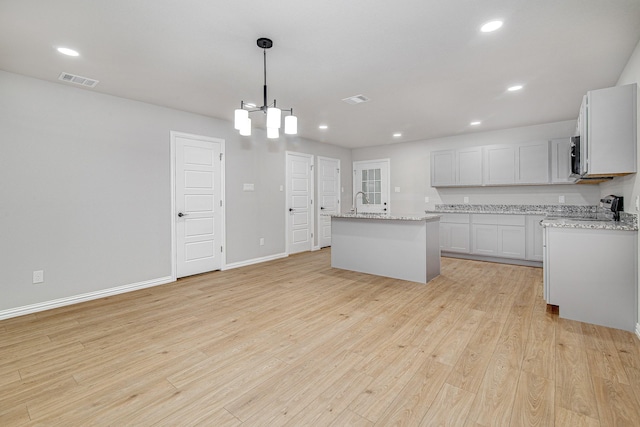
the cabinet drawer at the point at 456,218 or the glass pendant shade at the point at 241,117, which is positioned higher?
the glass pendant shade at the point at 241,117

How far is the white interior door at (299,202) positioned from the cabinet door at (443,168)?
8.62 ft

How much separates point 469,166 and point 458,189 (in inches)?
24.4

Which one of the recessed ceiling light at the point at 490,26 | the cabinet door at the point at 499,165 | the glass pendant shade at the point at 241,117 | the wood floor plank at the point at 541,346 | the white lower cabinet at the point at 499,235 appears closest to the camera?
the wood floor plank at the point at 541,346

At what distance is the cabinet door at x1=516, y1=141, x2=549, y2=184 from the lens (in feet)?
16.9

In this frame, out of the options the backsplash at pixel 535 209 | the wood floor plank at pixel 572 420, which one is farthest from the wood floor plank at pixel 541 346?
the backsplash at pixel 535 209

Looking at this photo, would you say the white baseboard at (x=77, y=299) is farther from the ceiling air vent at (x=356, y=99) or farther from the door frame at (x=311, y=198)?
the ceiling air vent at (x=356, y=99)

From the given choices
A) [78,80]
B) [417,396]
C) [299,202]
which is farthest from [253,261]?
[417,396]

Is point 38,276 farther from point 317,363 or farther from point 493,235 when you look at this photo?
point 493,235

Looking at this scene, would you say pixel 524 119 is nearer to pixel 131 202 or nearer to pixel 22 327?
pixel 131 202

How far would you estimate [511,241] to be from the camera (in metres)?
5.27

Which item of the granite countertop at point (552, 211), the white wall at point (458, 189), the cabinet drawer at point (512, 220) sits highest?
the white wall at point (458, 189)

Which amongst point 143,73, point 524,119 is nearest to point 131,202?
point 143,73

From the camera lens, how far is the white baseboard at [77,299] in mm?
3186

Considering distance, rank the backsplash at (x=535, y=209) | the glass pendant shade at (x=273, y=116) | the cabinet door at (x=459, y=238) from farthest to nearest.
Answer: the cabinet door at (x=459, y=238) < the backsplash at (x=535, y=209) < the glass pendant shade at (x=273, y=116)
